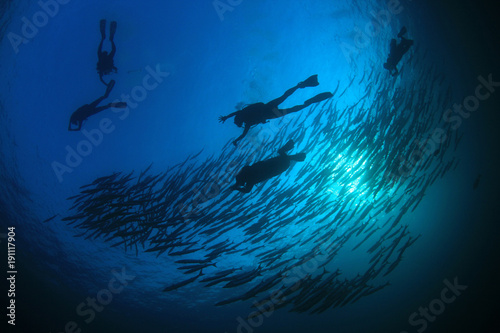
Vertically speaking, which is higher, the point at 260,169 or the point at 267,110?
the point at 267,110

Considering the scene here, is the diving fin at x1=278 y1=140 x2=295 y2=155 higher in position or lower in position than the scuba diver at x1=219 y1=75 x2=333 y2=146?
lower

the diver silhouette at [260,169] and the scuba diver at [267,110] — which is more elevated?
the scuba diver at [267,110]

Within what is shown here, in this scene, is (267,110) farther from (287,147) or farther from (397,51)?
(397,51)

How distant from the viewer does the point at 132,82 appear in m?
12.6

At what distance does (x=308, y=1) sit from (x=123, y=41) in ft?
29.6

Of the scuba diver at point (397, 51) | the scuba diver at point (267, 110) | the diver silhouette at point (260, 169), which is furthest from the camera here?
the scuba diver at point (397, 51)

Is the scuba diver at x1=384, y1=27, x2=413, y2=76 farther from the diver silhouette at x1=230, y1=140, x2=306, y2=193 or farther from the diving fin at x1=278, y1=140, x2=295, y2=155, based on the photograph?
the diver silhouette at x1=230, y1=140, x2=306, y2=193

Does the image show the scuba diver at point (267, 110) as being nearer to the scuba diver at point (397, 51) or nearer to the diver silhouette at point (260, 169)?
the diver silhouette at point (260, 169)

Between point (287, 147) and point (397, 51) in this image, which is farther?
point (397, 51)

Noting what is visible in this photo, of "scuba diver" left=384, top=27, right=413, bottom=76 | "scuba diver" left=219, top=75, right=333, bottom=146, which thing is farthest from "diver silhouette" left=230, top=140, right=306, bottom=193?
"scuba diver" left=384, top=27, right=413, bottom=76

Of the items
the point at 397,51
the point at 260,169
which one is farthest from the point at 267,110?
the point at 397,51

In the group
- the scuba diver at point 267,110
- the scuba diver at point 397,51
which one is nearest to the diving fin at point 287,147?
the scuba diver at point 267,110

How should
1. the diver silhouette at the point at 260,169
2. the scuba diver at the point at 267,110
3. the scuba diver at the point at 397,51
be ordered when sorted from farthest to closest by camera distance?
the scuba diver at the point at 397,51
the scuba diver at the point at 267,110
the diver silhouette at the point at 260,169

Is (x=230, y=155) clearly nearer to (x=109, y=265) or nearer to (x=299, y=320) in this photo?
(x=109, y=265)
